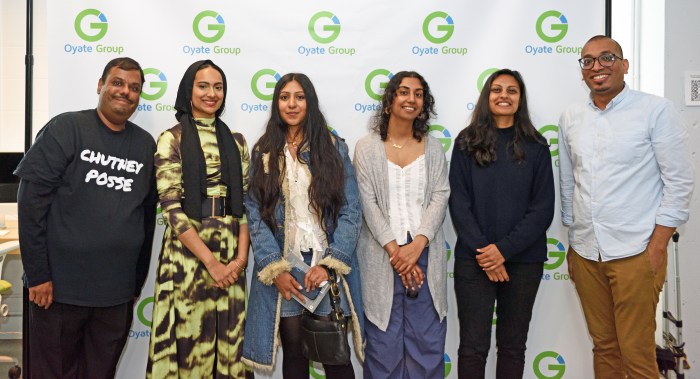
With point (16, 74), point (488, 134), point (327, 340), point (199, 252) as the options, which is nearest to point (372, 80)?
point (488, 134)

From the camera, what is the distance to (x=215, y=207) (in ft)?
7.82

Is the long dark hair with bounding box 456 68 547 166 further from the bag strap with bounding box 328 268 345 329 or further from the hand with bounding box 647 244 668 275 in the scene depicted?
the bag strap with bounding box 328 268 345 329

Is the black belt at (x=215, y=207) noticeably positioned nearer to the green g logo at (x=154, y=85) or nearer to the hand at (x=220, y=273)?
the hand at (x=220, y=273)

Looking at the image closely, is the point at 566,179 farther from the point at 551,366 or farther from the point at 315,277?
the point at 315,277

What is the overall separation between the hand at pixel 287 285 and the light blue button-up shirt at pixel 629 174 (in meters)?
1.47

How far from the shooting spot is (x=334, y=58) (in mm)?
3043

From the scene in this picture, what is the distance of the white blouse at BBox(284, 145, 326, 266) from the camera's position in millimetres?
2365

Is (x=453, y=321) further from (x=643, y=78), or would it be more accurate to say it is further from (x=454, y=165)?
(x=643, y=78)

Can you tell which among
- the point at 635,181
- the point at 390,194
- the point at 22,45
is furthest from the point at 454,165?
the point at 22,45

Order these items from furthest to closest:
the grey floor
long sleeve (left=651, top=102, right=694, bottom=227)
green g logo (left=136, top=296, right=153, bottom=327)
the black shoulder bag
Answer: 1. the grey floor
2. green g logo (left=136, top=296, right=153, bottom=327)
3. long sleeve (left=651, top=102, right=694, bottom=227)
4. the black shoulder bag

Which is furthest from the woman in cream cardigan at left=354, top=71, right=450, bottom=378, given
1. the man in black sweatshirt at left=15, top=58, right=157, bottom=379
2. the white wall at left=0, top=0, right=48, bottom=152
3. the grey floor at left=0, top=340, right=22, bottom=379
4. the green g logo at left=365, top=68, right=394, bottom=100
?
the white wall at left=0, top=0, right=48, bottom=152

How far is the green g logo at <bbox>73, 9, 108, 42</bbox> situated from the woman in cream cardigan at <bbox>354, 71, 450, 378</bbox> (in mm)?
1723

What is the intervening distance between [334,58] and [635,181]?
1.76 m

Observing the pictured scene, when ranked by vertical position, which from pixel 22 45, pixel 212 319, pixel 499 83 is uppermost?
pixel 22 45
